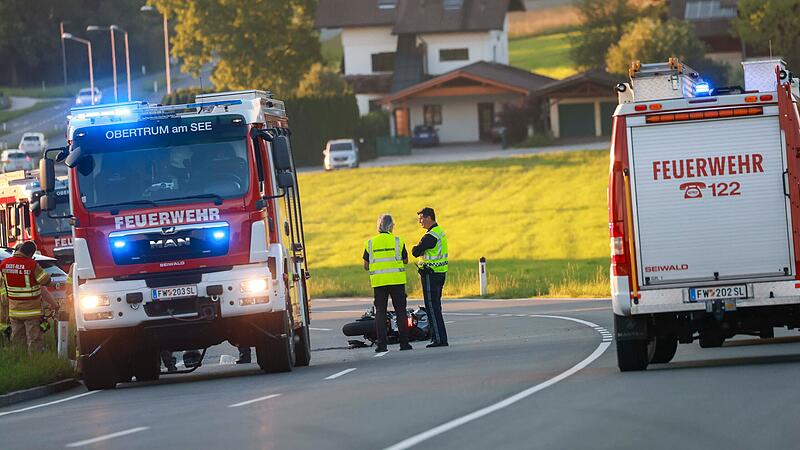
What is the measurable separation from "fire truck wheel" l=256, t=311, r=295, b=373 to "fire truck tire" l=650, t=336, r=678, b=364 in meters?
4.35

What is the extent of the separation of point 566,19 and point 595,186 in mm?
89713

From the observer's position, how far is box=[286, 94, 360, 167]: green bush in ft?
316

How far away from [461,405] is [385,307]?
31.8ft

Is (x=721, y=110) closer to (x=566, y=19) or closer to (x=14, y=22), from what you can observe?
(x=14, y=22)

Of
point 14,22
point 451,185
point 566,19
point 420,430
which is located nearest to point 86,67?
point 14,22

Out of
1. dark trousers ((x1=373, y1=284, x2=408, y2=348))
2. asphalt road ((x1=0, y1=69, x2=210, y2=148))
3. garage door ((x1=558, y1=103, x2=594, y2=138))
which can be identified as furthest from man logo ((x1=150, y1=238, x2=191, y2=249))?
asphalt road ((x1=0, y1=69, x2=210, y2=148))

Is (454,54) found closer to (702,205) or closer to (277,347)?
(277,347)

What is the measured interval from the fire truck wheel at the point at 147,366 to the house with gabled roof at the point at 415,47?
273ft

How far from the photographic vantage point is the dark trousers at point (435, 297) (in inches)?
988

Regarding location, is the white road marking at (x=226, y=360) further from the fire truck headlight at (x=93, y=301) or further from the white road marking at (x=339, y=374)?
the fire truck headlight at (x=93, y=301)

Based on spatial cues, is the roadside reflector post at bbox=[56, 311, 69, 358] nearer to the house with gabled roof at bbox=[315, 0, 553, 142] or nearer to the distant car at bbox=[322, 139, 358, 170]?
the distant car at bbox=[322, 139, 358, 170]

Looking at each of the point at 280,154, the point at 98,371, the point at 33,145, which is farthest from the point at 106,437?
the point at 33,145

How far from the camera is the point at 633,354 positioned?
1814cm

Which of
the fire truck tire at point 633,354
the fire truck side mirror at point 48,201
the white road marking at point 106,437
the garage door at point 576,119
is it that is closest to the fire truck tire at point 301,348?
the fire truck side mirror at point 48,201
